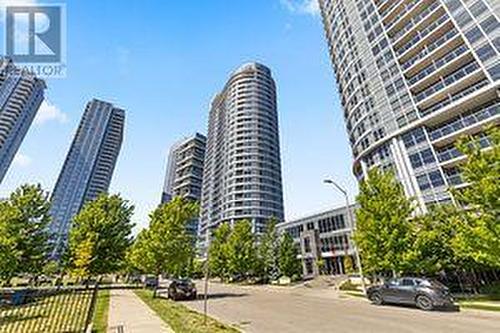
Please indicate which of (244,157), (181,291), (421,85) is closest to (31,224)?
(181,291)

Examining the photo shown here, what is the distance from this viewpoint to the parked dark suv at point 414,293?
17.9 metres

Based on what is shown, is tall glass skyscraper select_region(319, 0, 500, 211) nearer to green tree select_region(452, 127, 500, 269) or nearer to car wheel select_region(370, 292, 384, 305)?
green tree select_region(452, 127, 500, 269)

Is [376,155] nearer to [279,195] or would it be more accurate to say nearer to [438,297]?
[438,297]

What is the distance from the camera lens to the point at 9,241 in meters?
24.8

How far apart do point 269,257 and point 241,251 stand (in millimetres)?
7699

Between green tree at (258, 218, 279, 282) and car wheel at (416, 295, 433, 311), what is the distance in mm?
44179

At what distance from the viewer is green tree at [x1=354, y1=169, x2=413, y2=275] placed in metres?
25.7

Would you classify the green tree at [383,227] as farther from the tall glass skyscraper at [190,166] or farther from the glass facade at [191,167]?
the tall glass skyscraper at [190,166]

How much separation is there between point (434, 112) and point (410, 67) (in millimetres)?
8903

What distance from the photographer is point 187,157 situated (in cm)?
17275

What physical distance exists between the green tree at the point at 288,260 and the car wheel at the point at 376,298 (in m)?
38.5

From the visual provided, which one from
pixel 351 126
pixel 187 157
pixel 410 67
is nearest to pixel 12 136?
pixel 187 157

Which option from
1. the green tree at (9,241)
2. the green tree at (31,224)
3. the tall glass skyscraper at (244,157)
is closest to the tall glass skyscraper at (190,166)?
the tall glass skyscraper at (244,157)

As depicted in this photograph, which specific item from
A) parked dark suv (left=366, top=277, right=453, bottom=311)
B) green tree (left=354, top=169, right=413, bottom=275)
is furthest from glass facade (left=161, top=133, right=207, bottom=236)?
parked dark suv (left=366, top=277, right=453, bottom=311)
